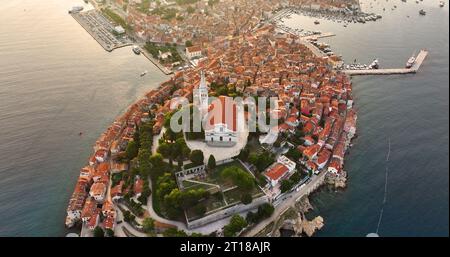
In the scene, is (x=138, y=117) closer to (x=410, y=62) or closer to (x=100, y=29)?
(x=100, y=29)

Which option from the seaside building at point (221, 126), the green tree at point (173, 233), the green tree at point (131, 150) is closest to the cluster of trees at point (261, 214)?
the green tree at point (173, 233)

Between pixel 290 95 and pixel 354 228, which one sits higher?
pixel 290 95

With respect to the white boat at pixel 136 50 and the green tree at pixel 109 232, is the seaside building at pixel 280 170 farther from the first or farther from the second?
the white boat at pixel 136 50

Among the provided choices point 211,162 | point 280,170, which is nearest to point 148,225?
point 211,162

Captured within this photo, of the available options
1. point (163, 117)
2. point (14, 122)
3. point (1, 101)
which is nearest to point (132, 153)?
point (163, 117)

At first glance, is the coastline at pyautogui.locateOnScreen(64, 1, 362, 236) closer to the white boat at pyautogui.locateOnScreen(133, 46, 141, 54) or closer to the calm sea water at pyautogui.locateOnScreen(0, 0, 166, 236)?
the calm sea water at pyautogui.locateOnScreen(0, 0, 166, 236)

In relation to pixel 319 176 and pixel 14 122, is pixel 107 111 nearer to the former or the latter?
pixel 14 122

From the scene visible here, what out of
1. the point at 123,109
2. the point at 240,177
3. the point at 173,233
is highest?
the point at 240,177
